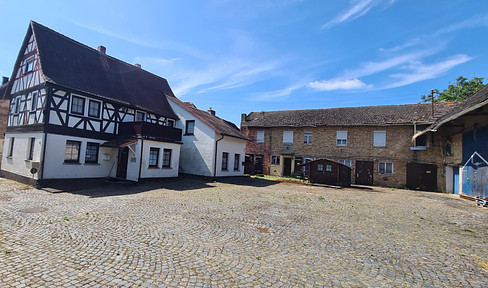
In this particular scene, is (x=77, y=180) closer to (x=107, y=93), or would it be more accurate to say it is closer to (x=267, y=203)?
(x=107, y=93)

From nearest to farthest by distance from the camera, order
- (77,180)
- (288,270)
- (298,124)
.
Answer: (288,270), (77,180), (298,124)

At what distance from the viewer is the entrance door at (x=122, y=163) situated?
15438mm

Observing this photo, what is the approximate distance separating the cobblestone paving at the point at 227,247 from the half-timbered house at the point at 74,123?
4977mm

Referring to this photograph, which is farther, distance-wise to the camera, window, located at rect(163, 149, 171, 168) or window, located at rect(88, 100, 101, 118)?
window, located at rect(163, 149, 171, 168)

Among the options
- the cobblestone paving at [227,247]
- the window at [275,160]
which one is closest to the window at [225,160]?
the window at [275,160]

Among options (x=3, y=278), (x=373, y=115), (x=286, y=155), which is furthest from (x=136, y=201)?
(x=373, y=115)

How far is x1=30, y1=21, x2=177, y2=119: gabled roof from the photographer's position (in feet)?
45.6

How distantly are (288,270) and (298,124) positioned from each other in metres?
22.5

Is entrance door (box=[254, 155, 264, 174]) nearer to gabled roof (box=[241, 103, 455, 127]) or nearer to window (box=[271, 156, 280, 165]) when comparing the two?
window (box=[271, 156, 280, 165])

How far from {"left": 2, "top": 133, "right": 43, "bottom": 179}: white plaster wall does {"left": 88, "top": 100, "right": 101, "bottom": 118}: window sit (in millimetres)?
2792

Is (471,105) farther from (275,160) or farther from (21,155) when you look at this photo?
(21,155)

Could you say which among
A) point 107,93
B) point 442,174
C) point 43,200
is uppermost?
point 107,93

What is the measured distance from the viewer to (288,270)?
13.7 ft

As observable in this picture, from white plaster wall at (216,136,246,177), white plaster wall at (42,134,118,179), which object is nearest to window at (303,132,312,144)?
white plaster wall at (216,136,246,177)
